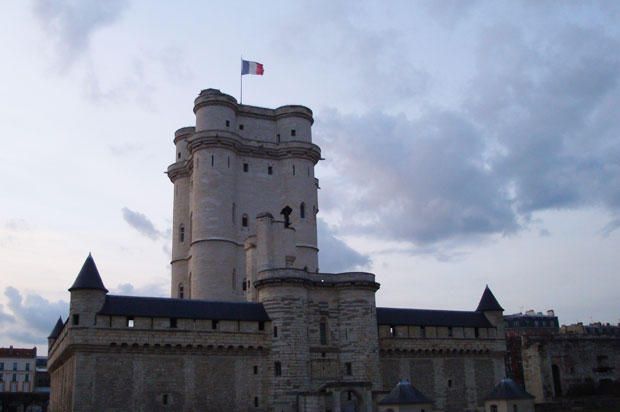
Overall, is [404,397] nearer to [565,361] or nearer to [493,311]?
[493,311]

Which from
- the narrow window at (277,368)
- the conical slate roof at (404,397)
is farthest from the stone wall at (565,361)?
the narrow window at (277,368)

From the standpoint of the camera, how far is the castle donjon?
33.8 m

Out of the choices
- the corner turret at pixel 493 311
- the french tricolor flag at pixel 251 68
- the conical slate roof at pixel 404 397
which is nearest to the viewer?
the conical slate roof at pixel 404 397

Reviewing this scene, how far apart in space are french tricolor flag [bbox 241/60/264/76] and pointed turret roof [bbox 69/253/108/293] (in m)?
21.9

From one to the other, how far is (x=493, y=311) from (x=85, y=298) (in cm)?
2885

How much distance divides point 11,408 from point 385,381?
168 feet

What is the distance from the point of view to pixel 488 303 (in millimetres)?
46969

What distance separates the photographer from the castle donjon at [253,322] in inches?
1331

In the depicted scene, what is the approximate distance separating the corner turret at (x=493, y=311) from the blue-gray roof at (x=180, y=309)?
1815 centimetres

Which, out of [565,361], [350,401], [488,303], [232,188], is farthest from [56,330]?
[565,361]

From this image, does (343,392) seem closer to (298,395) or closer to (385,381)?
(298,395)

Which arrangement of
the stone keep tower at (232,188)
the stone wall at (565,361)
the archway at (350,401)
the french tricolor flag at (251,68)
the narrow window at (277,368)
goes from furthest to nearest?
the stone wall at (565,361) < the french tricolor flag at (251,68) < the stone keep tower at (232,188) < the archway at (350,401) < the narrow window at (277,368)

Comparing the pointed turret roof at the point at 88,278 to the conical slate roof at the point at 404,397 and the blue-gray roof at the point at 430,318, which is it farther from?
the blue-gray roof at the point at 430,318

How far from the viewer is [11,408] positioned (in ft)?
238
